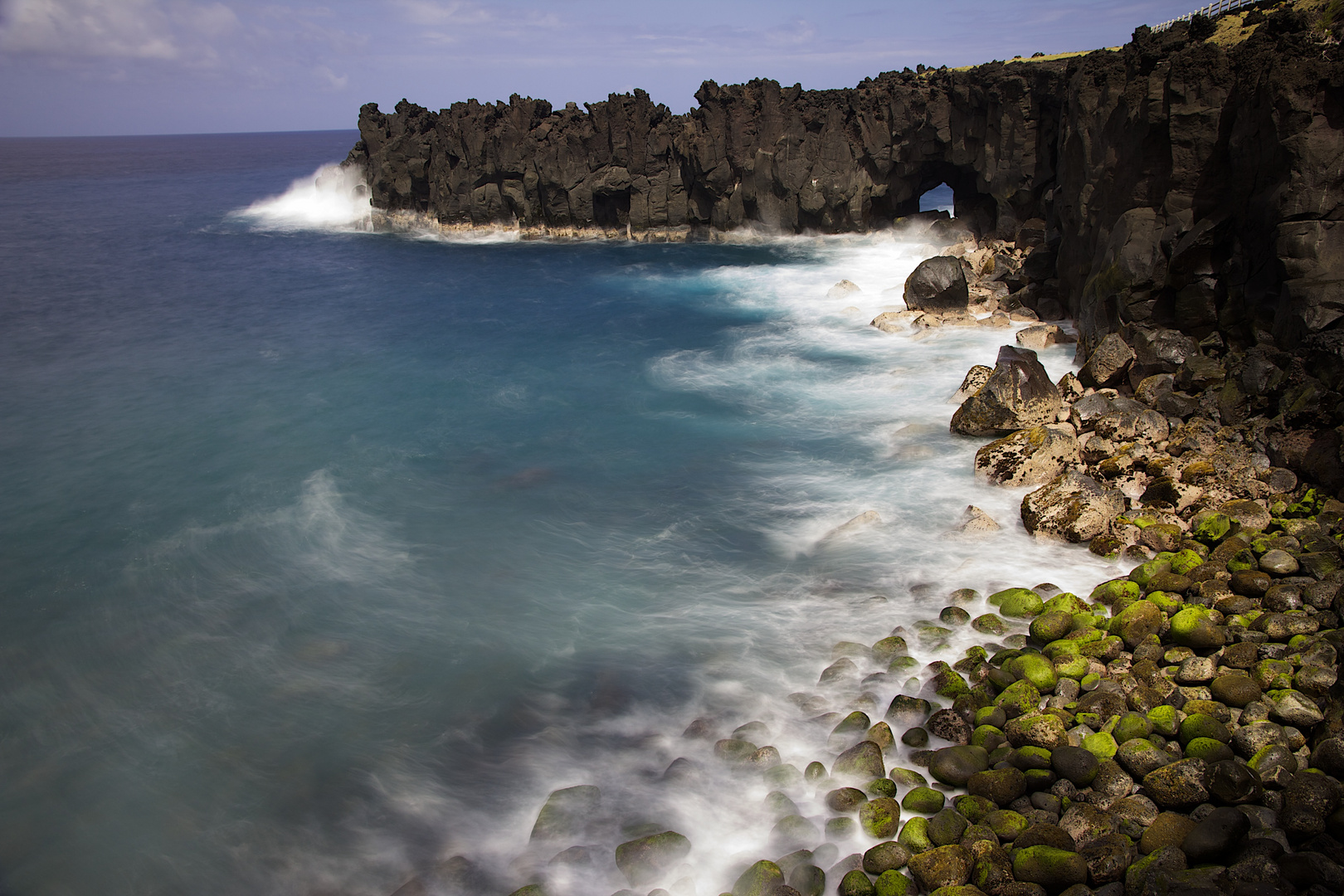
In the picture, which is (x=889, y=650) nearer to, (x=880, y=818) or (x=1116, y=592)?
(x=880, y=818)

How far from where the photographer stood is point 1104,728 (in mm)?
9484

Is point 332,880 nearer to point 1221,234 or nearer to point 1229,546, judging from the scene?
point 1229,546

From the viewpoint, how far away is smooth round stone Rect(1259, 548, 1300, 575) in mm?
11758

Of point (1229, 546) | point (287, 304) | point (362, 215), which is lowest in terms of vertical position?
point (1229, 546)

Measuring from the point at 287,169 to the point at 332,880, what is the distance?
13200cm

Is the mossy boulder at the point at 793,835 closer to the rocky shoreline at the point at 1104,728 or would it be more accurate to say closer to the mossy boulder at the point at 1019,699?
the rocky shoreline at the point at 1104,728

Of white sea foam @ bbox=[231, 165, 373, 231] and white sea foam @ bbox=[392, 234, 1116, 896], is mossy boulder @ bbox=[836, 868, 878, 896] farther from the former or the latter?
white sea foam @ bbox=[231, 165, 373, 231]

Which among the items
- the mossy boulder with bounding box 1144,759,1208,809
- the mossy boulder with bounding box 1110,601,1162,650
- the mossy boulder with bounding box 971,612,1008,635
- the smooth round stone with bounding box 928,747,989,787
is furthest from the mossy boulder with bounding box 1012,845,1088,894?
the mossy boulder with bounding box 971,612,1008,635

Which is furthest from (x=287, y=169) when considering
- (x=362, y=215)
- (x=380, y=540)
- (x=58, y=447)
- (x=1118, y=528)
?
(x=1118, y=528)

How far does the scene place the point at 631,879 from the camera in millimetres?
8672

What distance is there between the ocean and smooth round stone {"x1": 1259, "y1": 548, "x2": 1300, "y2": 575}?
2.46 m

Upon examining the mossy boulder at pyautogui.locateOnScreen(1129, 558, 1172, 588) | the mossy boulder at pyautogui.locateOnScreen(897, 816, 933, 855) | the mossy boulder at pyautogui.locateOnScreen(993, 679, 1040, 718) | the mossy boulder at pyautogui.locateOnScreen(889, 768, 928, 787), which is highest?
the mossy boulder at pyautogui.locateOnScreen(1129, 558, 1172, 588)

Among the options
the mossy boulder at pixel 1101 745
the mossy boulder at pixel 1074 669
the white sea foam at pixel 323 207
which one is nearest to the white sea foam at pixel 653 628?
the mossy boulder at pixel 1074 669

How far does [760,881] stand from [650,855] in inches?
49.4
